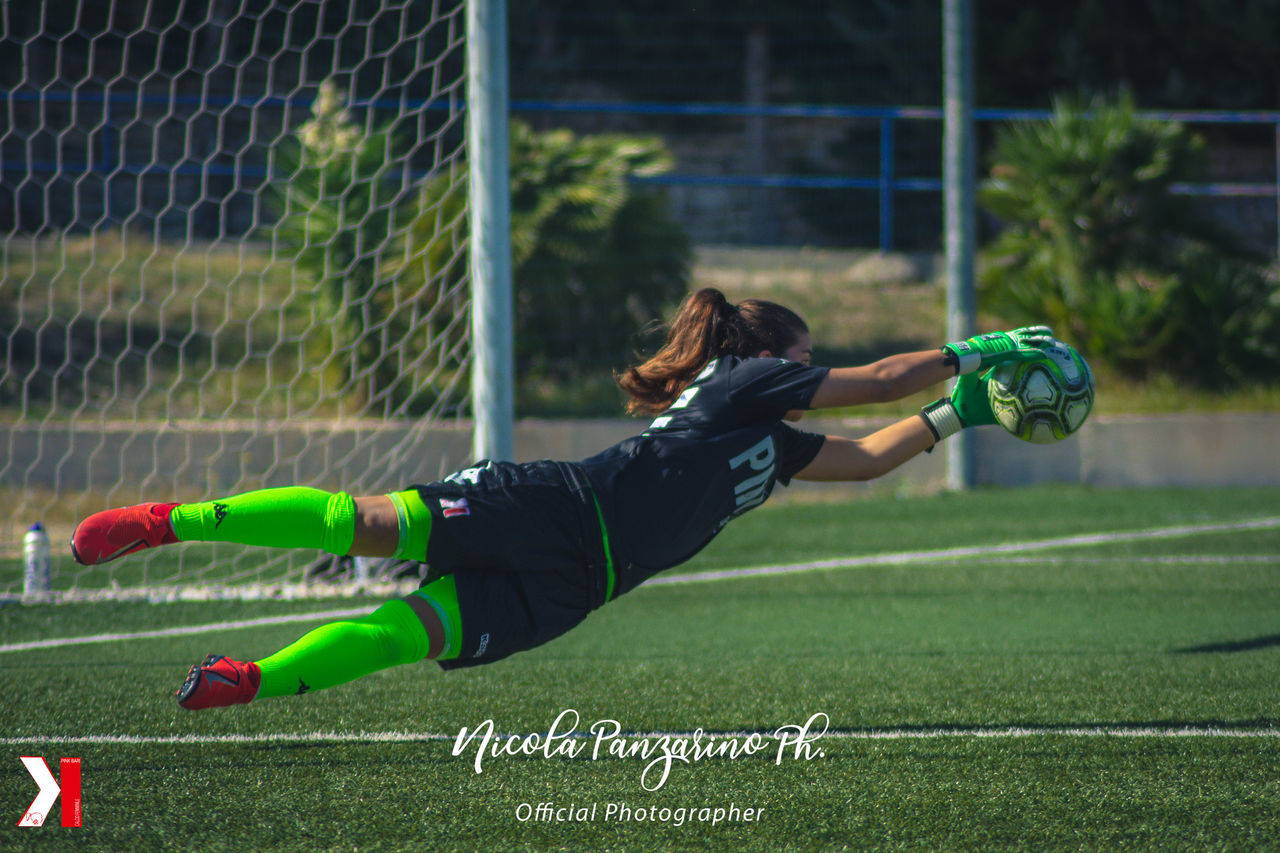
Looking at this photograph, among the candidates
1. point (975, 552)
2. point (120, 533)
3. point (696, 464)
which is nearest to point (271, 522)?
point (120, 533)

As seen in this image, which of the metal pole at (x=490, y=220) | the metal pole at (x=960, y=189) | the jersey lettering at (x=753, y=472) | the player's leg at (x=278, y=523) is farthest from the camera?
the metal pole at (x=960, y=189)

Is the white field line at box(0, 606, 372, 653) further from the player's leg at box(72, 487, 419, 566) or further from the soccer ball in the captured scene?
the soccer ball

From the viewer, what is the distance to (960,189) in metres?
8.96

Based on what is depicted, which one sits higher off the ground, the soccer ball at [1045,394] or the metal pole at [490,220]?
the metal pole at [490,220]

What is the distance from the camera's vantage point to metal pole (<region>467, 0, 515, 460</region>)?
565 cm

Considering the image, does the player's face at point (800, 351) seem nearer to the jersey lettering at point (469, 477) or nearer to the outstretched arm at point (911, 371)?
the outstretched arm at point (911, 371)

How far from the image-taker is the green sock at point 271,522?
3.01 meters

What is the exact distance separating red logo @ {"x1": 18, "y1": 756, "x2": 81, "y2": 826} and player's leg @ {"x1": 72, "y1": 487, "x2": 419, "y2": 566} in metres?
0.54

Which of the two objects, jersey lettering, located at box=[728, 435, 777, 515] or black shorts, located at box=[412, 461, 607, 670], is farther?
jersey lettering, located at box=[728, 435, 777, 515]

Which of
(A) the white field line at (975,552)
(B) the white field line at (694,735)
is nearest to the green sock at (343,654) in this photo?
(B) the white field line at (694,735)

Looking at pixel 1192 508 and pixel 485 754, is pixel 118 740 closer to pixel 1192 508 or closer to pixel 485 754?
pixel 485 754

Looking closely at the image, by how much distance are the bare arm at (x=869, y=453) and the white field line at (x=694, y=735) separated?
783 millimetres

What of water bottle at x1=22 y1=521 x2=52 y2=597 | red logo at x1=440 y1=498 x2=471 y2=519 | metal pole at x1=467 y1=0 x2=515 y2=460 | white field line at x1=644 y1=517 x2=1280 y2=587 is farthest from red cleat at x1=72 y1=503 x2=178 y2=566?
white field line at x1=644 y1=517 x2=1280 y2=587

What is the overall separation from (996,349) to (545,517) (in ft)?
4.41
